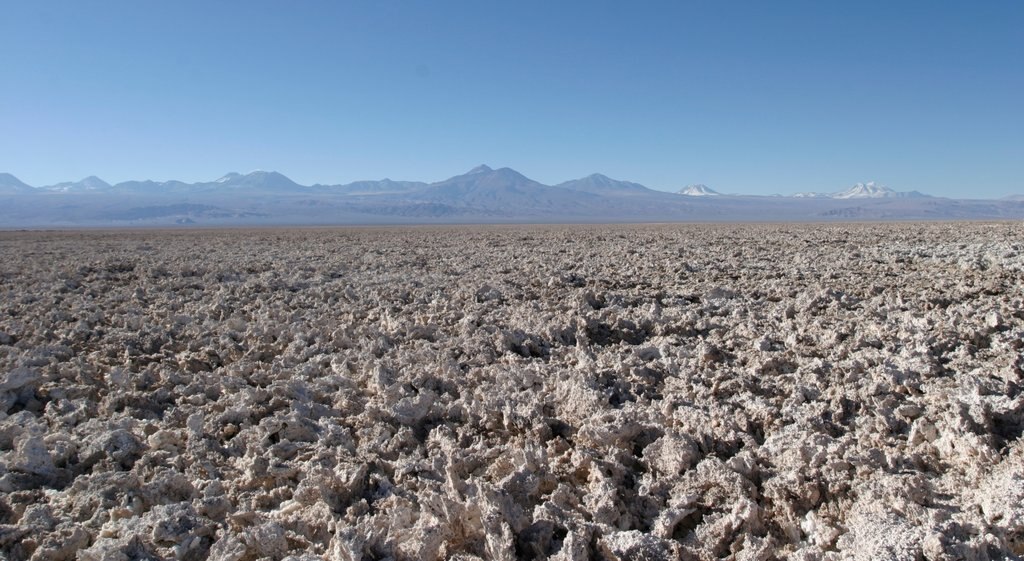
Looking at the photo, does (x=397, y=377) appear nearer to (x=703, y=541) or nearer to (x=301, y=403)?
(x=301, y=403)

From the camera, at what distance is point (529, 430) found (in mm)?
3285

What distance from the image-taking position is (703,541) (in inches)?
89.1

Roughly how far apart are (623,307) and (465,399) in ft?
8.72

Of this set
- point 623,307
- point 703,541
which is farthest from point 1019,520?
point 623,307

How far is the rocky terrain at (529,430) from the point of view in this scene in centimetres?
230

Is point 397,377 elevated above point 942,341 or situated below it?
below

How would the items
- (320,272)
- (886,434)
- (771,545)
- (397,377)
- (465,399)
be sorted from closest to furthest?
(771,545) → (886,434) → (465,399) → (397,377) → (320,272)

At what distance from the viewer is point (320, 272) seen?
33.3 ft

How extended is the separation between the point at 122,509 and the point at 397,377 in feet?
5.78

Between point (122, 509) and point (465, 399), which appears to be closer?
point (122, 509)

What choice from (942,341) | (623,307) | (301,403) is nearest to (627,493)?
(301,403)

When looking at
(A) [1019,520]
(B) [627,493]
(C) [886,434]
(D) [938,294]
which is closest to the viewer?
(A) [1019,520]

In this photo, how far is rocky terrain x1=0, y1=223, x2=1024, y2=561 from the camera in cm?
230

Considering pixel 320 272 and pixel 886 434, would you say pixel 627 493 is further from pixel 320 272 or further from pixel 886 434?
pixel 320 272
